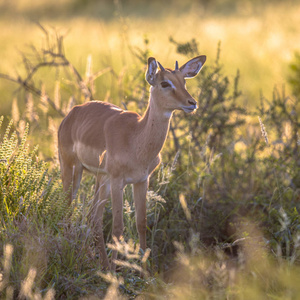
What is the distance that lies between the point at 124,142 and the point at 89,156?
481 mm

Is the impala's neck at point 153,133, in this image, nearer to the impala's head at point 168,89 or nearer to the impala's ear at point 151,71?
the impala's head at point 168,89

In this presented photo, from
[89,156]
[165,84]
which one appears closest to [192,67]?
[165,84]

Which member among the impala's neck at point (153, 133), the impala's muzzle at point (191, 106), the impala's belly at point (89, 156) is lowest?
the impala's belly at point (89, 156)

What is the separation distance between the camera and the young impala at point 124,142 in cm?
445

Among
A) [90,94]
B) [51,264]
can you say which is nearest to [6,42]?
[90,94]

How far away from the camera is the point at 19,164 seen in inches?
185

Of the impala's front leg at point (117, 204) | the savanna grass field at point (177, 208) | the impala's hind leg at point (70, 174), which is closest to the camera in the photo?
the savanna grass field at point (177, 208)

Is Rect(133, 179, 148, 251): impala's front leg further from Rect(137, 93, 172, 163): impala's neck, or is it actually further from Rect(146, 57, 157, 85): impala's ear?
Rect(146, 57, 157, 85): impala's ear

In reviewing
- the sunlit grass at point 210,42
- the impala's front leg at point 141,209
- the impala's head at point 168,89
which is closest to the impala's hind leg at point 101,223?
the impala's front leg at point 141,209

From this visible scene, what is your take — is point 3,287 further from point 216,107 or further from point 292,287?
point 216,107

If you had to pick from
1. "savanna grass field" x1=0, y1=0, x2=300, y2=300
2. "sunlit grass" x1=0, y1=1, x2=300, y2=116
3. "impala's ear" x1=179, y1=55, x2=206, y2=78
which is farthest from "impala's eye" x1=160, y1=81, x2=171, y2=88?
"sunlit grass" x1=0, y1=1, x2=300, y2=116

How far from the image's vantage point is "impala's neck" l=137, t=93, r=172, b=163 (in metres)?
4.51

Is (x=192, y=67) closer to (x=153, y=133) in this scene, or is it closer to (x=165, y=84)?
(x=165, y=84)

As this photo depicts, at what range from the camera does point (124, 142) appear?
15.3 ft
